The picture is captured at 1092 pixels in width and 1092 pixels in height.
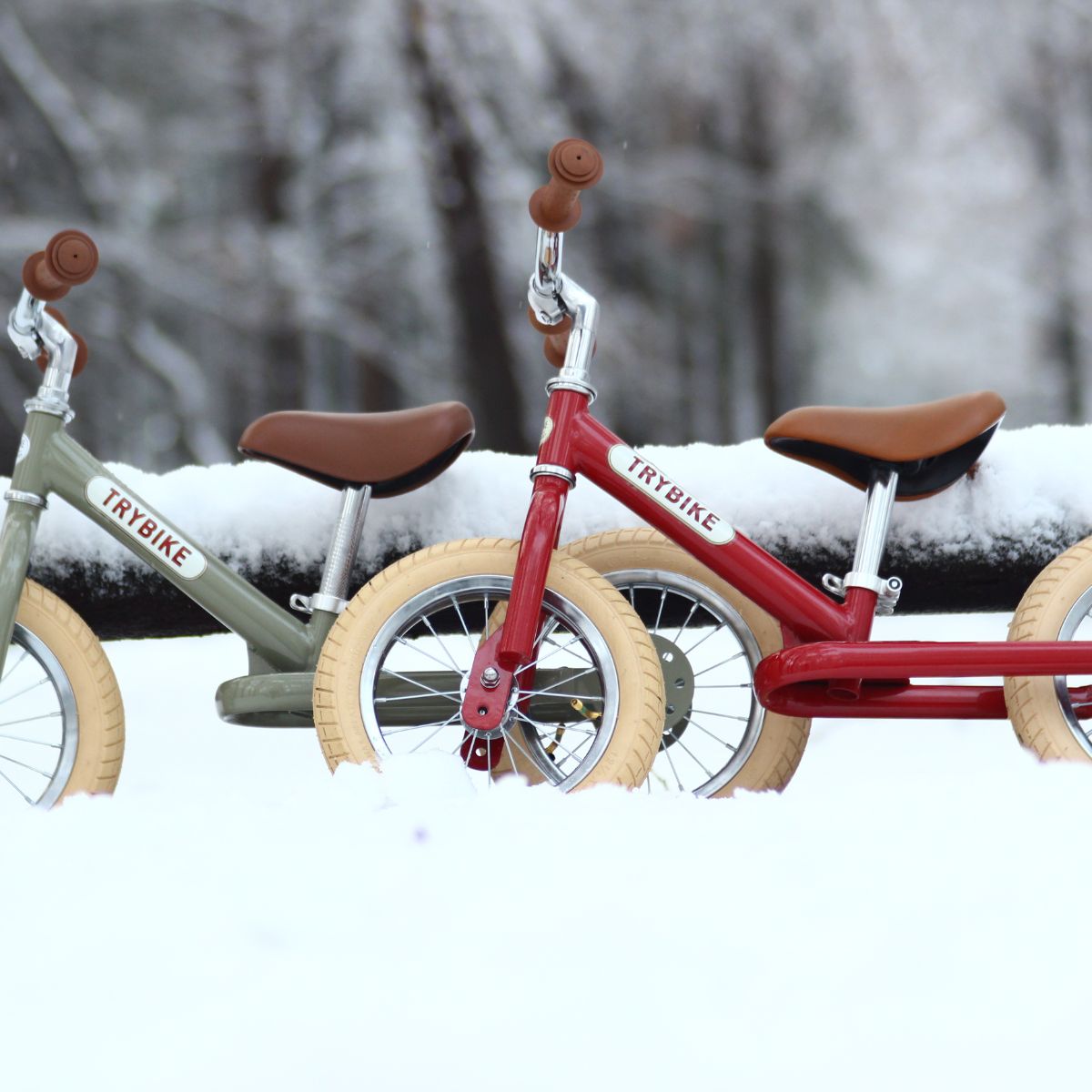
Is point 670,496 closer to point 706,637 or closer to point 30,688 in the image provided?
point 706,637

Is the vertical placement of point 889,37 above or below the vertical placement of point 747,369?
above

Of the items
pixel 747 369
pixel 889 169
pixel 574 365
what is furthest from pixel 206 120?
pixel 574 365

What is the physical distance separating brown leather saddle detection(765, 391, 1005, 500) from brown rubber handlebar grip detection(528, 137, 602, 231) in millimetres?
396

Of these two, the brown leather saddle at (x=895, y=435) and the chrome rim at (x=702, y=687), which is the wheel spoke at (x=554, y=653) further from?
the brown leather saddle at (x=895, y=435)

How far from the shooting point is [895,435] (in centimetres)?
159

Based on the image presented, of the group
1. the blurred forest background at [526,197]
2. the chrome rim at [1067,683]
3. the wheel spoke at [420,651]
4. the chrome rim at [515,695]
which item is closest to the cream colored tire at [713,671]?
the chrome rim at [515,695]

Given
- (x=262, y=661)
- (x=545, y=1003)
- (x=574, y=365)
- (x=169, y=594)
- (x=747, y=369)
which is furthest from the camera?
(x=747, y=369)

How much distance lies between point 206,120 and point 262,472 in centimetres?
217

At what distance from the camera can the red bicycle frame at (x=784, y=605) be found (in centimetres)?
151

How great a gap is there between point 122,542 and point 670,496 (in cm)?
78

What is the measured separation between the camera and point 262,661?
69.0 inches

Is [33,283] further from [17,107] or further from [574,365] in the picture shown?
[17,107]

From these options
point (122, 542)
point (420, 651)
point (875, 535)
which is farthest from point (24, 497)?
point (875, 535)

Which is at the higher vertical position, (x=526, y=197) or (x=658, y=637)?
(x=526, y=197)
